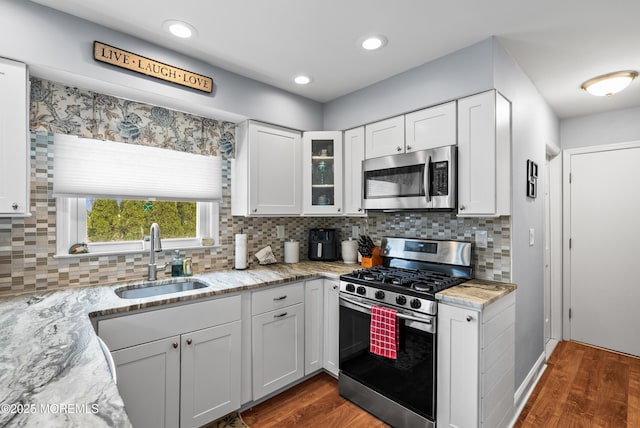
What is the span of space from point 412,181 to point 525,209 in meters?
0.87

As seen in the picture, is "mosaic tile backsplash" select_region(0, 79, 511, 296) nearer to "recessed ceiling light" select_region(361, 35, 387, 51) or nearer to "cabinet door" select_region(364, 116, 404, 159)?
"cabinet door" select_region(364, 116, 404, 159)

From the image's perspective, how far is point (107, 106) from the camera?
201 centimetres

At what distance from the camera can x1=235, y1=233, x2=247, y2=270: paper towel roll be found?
258cm

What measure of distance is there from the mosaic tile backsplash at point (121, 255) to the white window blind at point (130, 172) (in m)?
0.07

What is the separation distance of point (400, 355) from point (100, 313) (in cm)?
168

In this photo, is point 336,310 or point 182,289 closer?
point 182,289

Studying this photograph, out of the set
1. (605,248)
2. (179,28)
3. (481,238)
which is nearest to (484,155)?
(481,238)

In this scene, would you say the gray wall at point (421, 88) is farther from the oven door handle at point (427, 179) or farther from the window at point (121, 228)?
the window at point (121, 228)

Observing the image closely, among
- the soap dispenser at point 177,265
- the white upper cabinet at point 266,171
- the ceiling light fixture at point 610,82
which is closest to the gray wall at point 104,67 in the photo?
the white upper cabinet at point 266,171

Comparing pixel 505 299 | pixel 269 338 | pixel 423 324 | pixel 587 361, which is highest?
pixel 505 299

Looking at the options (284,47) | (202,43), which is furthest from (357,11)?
(202,43)

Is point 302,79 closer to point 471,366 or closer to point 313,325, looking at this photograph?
point 313,325

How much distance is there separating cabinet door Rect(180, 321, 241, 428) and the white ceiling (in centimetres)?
182

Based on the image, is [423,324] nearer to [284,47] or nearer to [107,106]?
[284,47]
